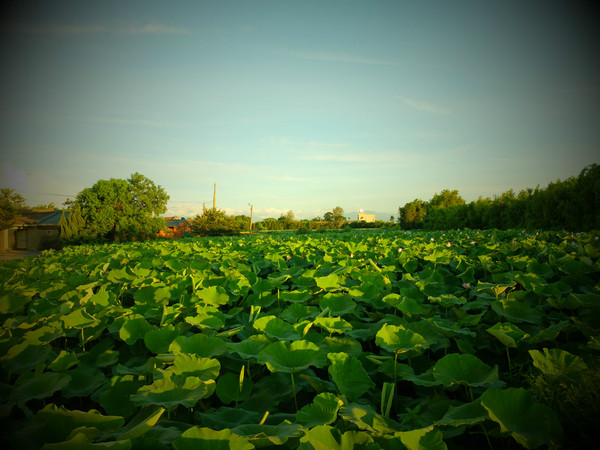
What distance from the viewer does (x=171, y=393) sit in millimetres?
738

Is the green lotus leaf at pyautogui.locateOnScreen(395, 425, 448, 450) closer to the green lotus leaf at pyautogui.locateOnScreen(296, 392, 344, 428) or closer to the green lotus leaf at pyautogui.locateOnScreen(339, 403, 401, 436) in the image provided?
the green lotus leaf at pyautogui.locateOnScreen(339, 403, 401, 436)

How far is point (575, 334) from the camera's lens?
1.27 metres

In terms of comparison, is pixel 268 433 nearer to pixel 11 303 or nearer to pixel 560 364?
pixel 560 364

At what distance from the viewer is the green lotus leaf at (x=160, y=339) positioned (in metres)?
1.04

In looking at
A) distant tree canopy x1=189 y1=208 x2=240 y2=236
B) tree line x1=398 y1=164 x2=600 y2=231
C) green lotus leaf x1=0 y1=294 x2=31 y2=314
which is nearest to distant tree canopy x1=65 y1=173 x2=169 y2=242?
distant tree canopy x1=189 y1=208 x2=240 y2=236

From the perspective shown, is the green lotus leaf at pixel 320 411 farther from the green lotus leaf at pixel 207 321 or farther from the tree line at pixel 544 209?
the tree line at pixel 544 209

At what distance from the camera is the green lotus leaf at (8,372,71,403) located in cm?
77

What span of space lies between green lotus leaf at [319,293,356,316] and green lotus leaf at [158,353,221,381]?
745mm

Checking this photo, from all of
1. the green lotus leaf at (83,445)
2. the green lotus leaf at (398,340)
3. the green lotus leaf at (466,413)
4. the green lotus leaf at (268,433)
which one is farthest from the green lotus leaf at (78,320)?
the green lotus leaf at (466,413)

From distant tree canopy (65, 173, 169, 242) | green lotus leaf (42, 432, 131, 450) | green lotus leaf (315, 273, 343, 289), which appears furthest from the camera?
distant tree canopy (65, 173, 169, 242)

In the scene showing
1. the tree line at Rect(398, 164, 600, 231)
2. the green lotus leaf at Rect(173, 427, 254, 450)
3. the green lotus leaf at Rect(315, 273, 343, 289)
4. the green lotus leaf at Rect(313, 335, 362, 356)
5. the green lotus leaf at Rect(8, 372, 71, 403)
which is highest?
the tree line at Rect(398, 164, 600, 231)

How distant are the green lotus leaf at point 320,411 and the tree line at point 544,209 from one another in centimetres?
1062

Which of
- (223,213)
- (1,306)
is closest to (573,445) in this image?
(1,306)

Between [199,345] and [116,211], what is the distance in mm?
23803
